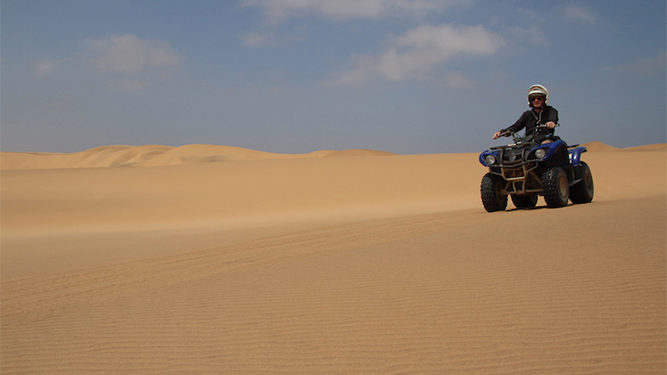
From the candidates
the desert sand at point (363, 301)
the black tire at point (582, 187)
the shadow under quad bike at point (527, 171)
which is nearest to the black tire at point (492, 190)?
the shadow under quad bike at point (527, 171)

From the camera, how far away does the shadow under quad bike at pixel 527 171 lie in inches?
354

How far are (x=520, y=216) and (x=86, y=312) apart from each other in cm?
646

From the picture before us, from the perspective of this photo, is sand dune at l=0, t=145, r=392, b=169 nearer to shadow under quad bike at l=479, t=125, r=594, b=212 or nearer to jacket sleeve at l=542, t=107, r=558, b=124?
shadow under quad bike at l=479, t=125, r=594, b=212

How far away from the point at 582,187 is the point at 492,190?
89.7 inches

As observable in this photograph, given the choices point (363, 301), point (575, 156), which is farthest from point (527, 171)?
point (363, 301)

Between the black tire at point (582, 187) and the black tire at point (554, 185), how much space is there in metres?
1.37

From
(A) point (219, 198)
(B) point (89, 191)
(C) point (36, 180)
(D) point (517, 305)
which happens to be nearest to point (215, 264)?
(D) point (517, 305)

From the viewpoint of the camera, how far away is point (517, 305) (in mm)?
3723

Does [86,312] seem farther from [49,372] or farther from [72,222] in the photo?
[72,222]

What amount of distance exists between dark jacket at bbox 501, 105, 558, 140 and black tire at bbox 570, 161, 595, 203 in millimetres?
1617

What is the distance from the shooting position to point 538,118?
9.38 m

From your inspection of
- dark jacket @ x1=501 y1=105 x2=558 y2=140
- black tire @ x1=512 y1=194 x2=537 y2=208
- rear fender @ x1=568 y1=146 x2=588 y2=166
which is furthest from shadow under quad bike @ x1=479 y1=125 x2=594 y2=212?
black tire @ x1=512 y1=194 x2=537 y2=208

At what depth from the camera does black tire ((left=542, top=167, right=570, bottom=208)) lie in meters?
8.92

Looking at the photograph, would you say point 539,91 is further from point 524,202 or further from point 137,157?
point 137,157
